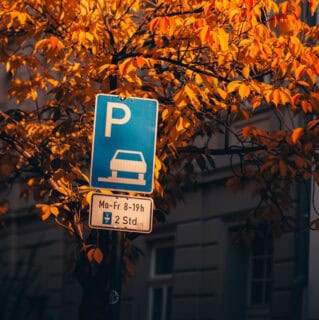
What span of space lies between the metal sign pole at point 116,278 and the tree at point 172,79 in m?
1.15

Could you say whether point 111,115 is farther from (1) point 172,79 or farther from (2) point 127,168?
(1) point 172,79

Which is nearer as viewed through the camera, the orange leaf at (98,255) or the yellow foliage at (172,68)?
the orange leaf at (98,255)

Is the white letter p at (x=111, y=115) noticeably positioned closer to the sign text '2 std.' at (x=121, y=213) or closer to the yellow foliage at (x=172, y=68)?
the sign text '2 std.' at (x=121, y=213)

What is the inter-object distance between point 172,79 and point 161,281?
818 cm

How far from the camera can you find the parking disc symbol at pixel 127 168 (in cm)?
1096

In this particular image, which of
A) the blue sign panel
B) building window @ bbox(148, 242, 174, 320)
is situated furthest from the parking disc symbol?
building window @ bbox(148, 242, 174, 320)

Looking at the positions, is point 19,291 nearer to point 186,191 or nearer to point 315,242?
point 186,191

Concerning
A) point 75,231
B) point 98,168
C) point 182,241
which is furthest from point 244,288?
point 98,168

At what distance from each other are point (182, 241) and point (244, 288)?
1.85 meters

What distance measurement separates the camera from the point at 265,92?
13180 mm

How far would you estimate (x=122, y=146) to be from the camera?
1103 cm

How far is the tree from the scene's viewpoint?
43.3 feet

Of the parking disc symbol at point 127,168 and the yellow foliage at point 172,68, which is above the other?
the yellow foliage at point 172,68

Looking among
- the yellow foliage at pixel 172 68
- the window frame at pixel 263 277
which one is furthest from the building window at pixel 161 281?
the yellow foliage at pixel 172 68
